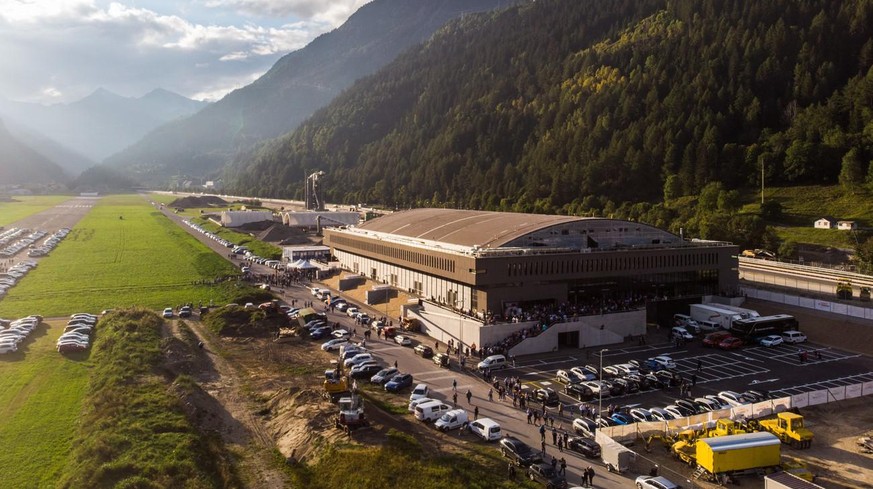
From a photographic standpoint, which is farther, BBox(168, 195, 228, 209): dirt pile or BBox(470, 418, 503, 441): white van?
BBox(168, 195, 228, 209): dirt pile

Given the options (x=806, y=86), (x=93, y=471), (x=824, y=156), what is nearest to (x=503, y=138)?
(x=806, y=86)

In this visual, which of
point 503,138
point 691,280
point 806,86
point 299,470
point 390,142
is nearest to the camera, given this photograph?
point 299,470

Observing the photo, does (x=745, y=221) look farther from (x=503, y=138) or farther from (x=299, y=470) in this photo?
(x=503, y=138)

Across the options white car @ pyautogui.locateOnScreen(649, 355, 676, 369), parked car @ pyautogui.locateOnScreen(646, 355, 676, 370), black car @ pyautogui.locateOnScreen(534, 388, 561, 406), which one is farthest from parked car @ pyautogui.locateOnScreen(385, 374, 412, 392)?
white car @ pyautogui.locateOnScreen(649, 355, 676, 369)

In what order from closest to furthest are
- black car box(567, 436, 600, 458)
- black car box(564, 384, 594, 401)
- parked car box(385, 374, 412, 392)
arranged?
black car box(567, 436, 600, 458) < black car box(564, 384, 594, 401) < parked car box(385, 374, 412, 392)

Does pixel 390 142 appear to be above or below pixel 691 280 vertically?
above

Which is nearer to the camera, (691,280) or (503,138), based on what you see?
(691,280)

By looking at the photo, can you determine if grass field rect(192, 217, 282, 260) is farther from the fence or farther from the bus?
the bus

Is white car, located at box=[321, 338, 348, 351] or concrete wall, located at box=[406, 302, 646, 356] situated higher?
concrete wall, located at box=[406, 302, 646, 356]
